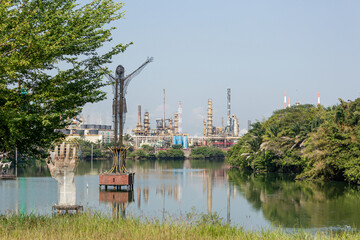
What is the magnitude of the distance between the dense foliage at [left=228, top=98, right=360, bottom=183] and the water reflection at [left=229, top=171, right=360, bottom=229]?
2058 millimetres

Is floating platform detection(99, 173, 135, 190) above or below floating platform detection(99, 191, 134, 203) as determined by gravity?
above

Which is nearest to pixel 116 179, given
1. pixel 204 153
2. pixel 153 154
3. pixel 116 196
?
pixel 116 196

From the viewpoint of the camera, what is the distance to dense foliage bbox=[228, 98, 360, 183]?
171ft

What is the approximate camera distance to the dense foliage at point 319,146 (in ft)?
171

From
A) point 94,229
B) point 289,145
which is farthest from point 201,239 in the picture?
point 289,145

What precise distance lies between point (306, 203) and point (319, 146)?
51.4 feet

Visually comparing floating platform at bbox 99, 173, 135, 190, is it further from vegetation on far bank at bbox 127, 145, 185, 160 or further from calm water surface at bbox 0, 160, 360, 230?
vegetation on far bank at bbox 127, 145, 185, 160

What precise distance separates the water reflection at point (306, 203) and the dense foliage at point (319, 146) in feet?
6.75

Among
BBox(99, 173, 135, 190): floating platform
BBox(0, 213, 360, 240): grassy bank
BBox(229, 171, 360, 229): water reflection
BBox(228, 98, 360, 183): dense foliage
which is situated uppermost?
BBox(228, 98, 360, 183): dense foliage

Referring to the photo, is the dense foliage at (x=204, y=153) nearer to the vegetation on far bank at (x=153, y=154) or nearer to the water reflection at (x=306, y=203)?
the vegetation on far bank at (x=153, y=154)

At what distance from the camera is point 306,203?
1623 inches

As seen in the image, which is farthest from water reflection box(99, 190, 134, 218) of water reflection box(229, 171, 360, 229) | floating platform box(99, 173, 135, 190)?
water reflection box(229, 171, 360, 229)

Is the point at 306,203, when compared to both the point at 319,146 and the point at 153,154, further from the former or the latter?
the point at 153,154

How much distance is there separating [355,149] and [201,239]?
38.9 m
